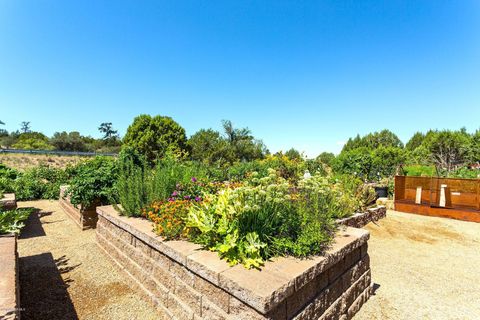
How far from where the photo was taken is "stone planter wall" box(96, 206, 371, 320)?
188 centimetres

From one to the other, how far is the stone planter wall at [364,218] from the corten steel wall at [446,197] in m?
1.84

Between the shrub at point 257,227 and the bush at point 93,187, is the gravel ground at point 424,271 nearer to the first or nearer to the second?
the shrub at point 257,227

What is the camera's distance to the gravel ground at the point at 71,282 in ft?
8.98

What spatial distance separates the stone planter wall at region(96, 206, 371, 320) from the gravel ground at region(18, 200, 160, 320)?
0.78 ft

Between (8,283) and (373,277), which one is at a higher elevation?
(8,283)

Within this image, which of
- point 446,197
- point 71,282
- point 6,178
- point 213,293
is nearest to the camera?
point 213,293

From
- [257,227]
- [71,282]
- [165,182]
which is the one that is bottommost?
[71,282]

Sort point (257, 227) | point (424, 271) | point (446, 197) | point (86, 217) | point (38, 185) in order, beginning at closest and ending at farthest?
point (257, 227)
point (424, 271)
point (86, 217)
point (446, 197)
point (38, 185)

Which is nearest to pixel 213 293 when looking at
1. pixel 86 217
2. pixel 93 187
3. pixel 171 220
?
pixel 171 220

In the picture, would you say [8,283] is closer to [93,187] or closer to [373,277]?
[93,187]

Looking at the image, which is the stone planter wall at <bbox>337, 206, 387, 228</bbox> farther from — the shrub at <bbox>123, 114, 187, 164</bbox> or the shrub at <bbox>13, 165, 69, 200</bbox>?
the shrub at <bbox>123, 114, 187, 164</bbox>

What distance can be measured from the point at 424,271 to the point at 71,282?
5.44 metres

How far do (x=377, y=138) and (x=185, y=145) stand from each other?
4417cm

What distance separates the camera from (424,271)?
13.1 ft
